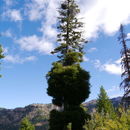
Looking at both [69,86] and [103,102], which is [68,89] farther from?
[103,102]

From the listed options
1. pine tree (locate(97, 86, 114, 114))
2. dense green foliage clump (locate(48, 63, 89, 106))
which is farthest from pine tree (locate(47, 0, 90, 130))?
pine tree (locate(97, 86, 114, 114))

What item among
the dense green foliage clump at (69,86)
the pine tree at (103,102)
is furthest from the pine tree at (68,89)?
the pine tree at (103,102)

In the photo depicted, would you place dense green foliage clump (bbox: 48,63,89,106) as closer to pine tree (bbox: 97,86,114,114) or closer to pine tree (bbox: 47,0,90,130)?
pine tree (bbox: 47,0,90,130)

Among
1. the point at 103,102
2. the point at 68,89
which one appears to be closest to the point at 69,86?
the point at 68,89

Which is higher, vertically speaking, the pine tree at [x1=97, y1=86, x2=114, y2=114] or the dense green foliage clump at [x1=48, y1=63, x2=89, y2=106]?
the pine tree at [x1=97, y1=86, x2=114, y2=114]

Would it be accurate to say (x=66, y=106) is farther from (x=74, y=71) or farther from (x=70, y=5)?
(x=70, y=5)

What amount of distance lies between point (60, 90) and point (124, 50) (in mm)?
10901

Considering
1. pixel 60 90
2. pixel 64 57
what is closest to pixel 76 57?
pixel 64 57

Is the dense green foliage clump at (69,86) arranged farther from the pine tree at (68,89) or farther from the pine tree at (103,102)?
the pine tree at (103,102)

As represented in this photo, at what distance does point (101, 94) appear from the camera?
62781 mm

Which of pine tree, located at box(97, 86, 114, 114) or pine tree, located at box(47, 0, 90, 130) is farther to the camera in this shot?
pine tree, located at box(97, 86, 114, 114)

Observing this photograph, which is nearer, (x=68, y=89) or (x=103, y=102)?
→ (x=68, y=89)

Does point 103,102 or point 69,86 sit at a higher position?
point 103,102

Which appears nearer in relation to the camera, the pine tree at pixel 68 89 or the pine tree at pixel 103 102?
the pine tree at pixel 68 89
